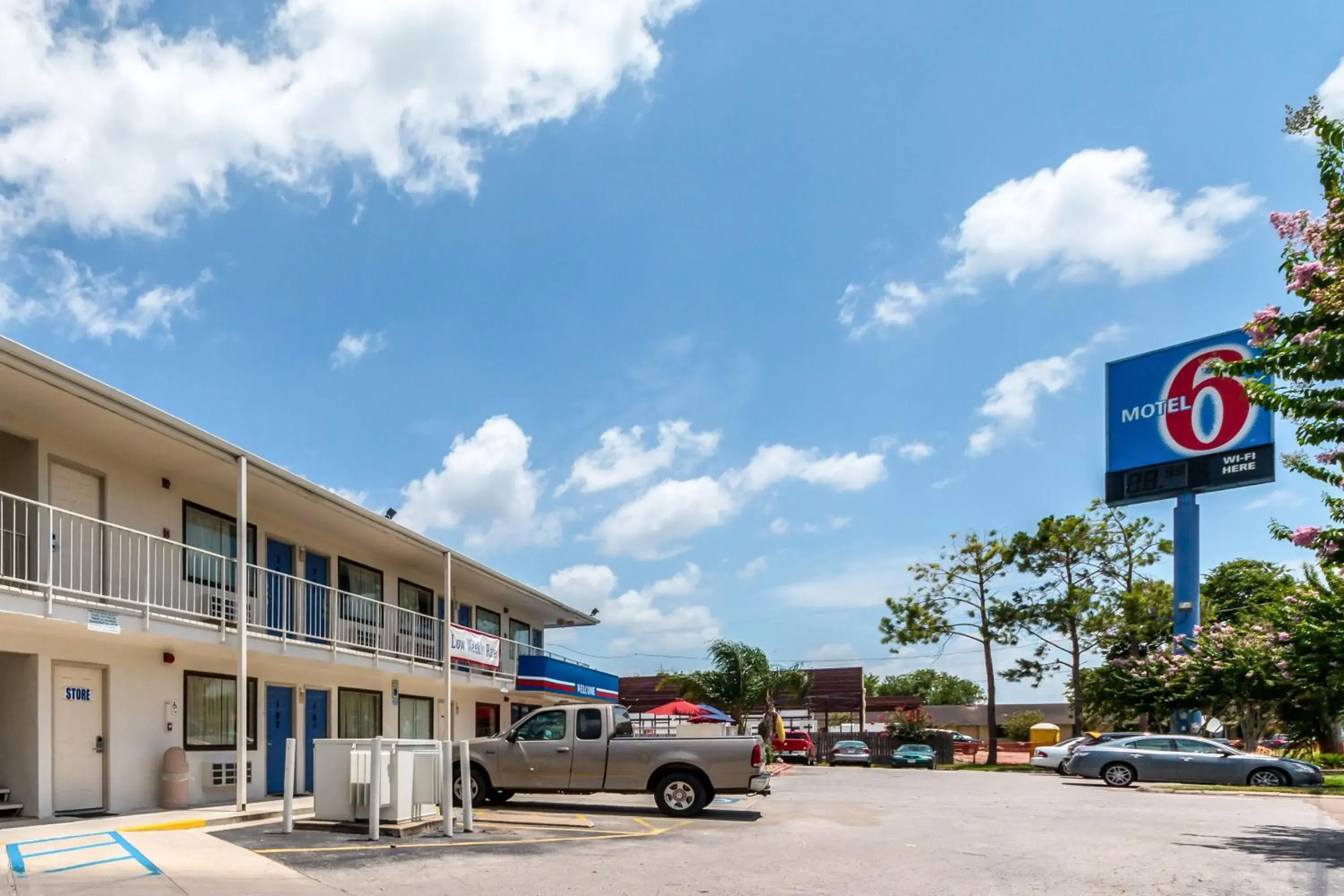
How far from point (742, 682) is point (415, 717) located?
21520 mm

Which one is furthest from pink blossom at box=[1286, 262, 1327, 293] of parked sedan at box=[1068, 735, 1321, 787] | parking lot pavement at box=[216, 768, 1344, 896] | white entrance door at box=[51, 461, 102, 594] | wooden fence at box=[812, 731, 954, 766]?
wooden fence at box=[812, 731, 954, 766]

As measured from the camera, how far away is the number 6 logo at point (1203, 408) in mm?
36531

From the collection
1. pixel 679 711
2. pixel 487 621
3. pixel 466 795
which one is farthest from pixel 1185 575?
pixel 466 795

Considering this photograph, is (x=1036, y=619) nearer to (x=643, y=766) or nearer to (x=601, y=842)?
(x=643, y=766)

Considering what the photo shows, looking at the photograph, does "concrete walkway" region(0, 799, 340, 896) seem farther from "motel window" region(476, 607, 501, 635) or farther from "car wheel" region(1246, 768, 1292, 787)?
"car wheel" region(1246, 768, 1292, 787)

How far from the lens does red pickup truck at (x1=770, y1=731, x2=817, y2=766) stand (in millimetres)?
43719

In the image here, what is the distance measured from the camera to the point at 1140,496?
38688 mm

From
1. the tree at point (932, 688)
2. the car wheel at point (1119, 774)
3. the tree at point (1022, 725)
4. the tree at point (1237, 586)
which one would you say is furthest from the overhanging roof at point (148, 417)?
the tree at point (932, 688)

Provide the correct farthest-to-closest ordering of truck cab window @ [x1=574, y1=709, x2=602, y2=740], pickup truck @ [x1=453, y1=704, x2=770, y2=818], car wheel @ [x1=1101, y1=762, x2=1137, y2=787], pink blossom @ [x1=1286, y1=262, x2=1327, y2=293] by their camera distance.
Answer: car wheel @ [x1=1101, y1=762, x2=1137, y2=787] → truck cab window @ [x1=574, y1=709, x2=602, y2=740] → pickup truck @ [x1=453, y1=704, x2=770, y2=818] → pink blossom @ [x1=1286, y1=262, x2=1327, y2=293]

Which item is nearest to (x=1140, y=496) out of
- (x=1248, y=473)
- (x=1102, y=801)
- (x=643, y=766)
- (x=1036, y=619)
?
(x=1248, y=473)

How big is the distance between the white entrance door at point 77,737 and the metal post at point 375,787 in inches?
180

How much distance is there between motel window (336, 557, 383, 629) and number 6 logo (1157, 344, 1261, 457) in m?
26.2

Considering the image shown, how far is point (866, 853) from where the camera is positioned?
42.2 feet

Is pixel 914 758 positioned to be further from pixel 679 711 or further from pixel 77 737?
pixel 77 737
